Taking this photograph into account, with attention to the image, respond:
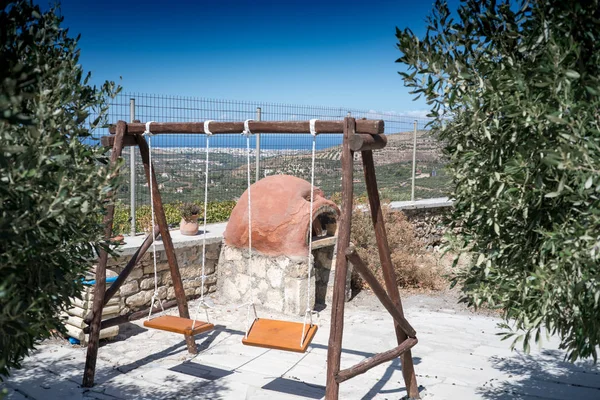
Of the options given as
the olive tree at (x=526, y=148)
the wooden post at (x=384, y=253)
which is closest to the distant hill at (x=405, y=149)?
the wooden post at (x=384, y=253)

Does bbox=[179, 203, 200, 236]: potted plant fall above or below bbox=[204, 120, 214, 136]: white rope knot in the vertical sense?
below

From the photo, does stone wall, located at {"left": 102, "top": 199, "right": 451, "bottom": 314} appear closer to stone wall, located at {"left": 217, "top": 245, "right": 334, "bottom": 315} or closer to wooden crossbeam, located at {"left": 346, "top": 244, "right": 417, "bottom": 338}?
stone wall, located at {"left": 217, "top": 245, "right": 334, "bottom": 315}

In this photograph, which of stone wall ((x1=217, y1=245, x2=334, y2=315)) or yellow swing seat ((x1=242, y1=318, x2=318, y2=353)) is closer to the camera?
yellow swing seat ((x1=242, y1=318, x2=318, y2=353))

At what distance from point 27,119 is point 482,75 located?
2.70 metres

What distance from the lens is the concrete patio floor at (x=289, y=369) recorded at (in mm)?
5531

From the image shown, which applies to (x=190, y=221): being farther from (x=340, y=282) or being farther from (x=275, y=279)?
(x=340, y=282)

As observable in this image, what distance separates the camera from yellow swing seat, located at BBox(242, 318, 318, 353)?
4.86 m

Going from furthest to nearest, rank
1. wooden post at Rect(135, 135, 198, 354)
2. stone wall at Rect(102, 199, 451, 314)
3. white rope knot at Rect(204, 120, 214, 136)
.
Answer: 1. stone wall at Rect(102, 199, 451, 314)
2. wooden post at Rect(135, 135, 198, 354)
3. white rope knot at Rect(204, 120, 214, 136)

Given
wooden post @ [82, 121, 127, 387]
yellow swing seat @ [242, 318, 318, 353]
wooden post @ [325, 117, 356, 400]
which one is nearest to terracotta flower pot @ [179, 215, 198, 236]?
wooden post @ [82, 121, 127, 387]

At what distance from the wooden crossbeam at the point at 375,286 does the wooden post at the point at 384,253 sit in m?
0.10

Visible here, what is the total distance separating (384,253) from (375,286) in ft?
1.69

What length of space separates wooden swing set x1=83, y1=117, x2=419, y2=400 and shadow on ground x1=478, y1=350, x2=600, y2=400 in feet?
3.04

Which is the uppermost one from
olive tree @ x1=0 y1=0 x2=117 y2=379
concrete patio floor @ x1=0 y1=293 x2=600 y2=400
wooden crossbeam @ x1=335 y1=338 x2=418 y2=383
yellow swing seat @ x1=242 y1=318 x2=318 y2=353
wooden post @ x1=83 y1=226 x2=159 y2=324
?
olive tree @ x1=0 y1=0 x2=117 y2=379

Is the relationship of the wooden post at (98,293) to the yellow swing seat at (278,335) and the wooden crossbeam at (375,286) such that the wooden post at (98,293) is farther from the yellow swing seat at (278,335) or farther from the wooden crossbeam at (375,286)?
the wooden crossbeam at (375,286)
